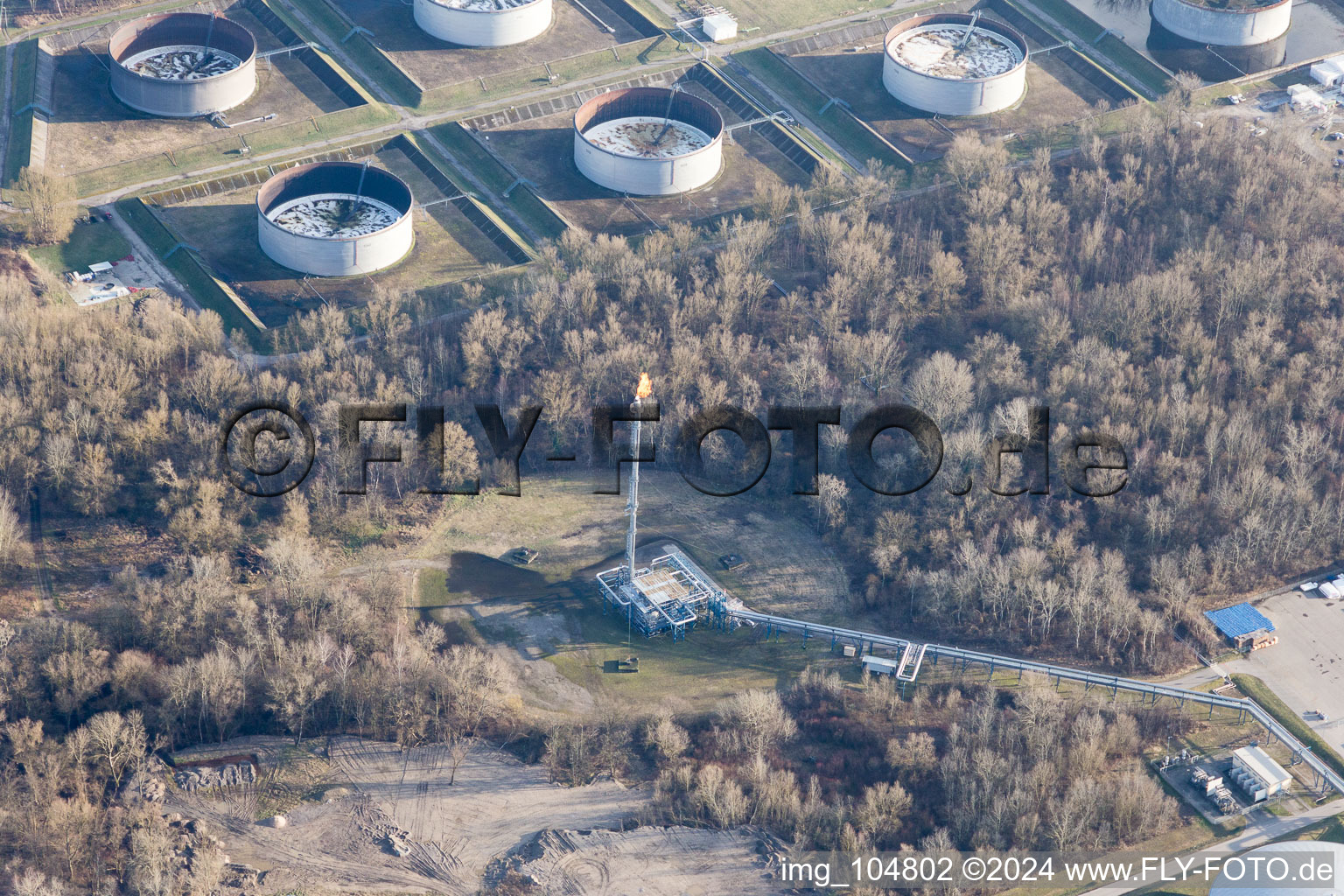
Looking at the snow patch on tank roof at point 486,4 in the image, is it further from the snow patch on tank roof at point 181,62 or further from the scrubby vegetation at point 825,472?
the scrubby vegetation at point 825,472

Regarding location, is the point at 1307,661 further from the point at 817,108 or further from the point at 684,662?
the point at 817,108

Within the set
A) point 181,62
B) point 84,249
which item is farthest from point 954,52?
point 84,249

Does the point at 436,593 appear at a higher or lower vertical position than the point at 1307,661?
lower

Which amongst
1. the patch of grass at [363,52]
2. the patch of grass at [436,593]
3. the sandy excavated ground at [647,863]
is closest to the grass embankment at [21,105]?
the patch of grass at [363,52]

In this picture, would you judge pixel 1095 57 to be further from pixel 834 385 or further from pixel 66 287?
pixel 66 287

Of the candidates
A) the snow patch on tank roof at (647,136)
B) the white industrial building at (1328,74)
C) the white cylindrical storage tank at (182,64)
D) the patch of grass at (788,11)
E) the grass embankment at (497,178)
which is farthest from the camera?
the patch of grass at (788,11)

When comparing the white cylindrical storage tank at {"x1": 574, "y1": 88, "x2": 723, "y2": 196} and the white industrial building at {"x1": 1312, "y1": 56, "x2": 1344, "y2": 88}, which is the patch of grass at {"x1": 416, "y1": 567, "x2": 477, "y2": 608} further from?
the white industrial building at {"x1": 1312, "y1": 56, "x2": 1344, "y2": 88}

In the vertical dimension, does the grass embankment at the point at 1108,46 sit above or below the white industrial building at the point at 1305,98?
below
